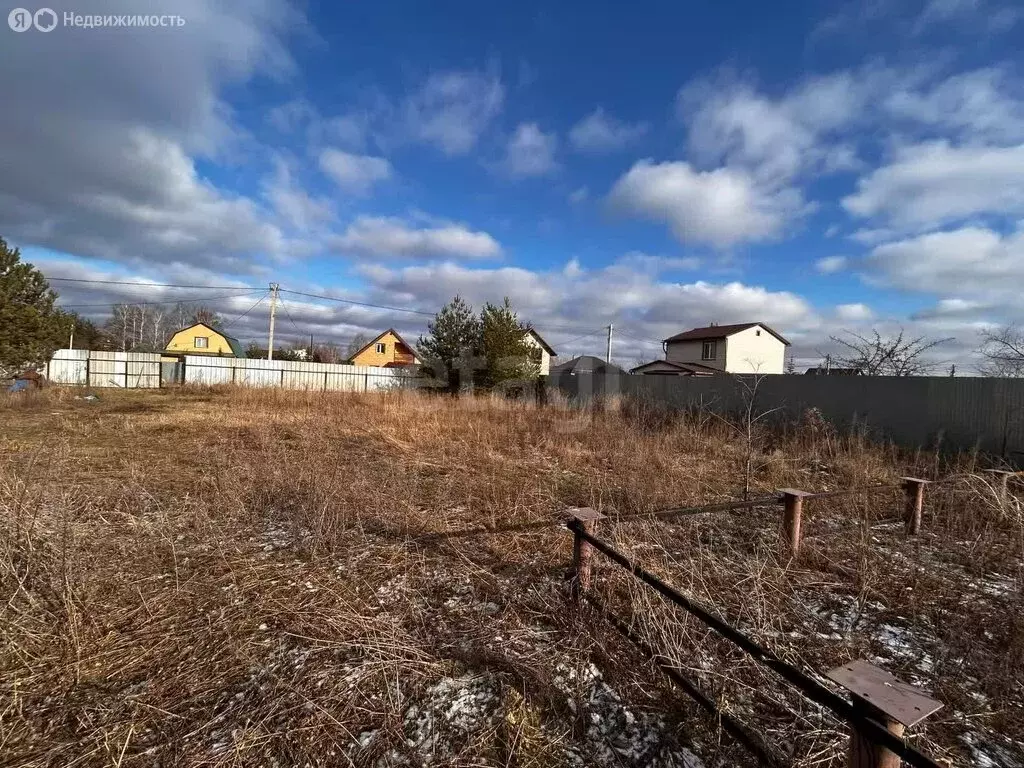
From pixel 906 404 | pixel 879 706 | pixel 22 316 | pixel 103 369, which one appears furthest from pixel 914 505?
pixel 103 369

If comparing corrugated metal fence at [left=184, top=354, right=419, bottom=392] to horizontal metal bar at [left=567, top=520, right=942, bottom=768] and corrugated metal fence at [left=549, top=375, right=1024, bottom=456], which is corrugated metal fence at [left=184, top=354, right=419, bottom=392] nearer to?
corrugated metal fence at [left=549, top=375, right=1024, bottom=456]

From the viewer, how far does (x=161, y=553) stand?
10.1ft

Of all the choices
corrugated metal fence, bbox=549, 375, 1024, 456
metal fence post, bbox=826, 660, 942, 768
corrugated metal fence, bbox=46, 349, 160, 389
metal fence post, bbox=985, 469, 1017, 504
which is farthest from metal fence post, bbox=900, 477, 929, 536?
corrugated metal fence, bbox=46, 349, 160, 389

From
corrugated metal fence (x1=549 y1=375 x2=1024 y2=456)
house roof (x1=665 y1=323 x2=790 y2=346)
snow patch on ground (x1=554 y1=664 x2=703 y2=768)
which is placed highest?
house roof (x1=665 y1=323 x2=790 y2=346)

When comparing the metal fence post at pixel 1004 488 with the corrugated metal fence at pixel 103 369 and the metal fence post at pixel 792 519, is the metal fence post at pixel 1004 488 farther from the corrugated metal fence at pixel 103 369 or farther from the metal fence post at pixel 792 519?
the corrugated metal fence at pixel 103 369

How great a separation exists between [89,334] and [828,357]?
161ft

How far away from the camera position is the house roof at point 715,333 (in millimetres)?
31078

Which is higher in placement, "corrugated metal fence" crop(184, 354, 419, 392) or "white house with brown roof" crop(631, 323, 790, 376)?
"white house with brown roof" crop(631, 323, 790, 376)

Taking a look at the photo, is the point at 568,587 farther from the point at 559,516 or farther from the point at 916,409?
the point at 916,409

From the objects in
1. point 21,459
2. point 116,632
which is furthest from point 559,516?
point 21,459

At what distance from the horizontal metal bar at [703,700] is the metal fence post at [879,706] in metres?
0.52

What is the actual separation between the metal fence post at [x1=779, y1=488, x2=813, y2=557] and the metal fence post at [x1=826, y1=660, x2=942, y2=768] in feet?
7.81

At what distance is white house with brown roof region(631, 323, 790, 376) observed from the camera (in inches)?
1214

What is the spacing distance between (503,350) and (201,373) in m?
14.0
